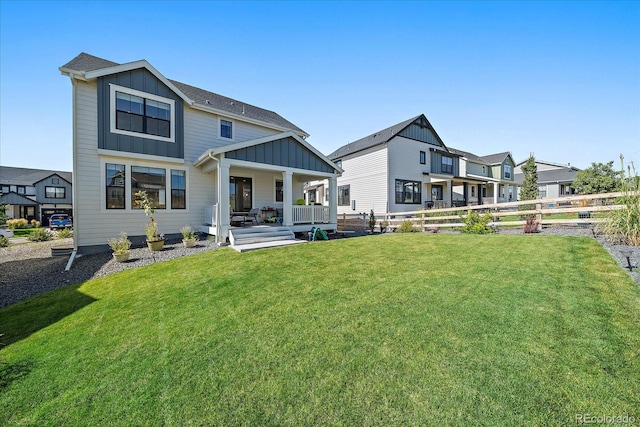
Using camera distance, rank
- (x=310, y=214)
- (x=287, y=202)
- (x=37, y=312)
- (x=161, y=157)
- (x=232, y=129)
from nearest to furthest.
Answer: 1. (x=37, y=312)
2. (x=161, y=157)
3. (x=287, y=202)
4. (x=310, y=214)
5. (x=232, y=129)

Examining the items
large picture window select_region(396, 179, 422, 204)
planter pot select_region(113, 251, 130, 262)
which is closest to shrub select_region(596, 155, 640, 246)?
large picture window select_region(396, 179, 422, 204)

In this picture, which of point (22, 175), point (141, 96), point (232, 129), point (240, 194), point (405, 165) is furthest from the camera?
point (22, 175)

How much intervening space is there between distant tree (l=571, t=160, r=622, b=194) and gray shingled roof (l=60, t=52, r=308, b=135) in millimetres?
27016

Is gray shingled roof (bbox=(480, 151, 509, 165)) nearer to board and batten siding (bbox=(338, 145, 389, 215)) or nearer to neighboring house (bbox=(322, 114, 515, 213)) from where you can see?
neighboring house (bbox=(322, 114, 515, 213))

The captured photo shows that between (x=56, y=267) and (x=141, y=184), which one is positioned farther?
(x=141, y=184)

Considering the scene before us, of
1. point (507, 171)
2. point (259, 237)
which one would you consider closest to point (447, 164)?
point (507, 171)

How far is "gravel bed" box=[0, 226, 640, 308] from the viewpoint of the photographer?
622cm

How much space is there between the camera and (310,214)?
12.5 m

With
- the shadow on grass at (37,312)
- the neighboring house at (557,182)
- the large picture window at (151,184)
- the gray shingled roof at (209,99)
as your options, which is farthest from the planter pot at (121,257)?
the neighboring house at (557,182)

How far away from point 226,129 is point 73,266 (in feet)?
27.3

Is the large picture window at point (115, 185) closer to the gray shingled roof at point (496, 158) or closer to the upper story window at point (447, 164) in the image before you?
the upper story window at point (447, 164)

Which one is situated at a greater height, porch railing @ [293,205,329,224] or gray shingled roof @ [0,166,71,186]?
gray shingled roof @ [0,166,71,186]

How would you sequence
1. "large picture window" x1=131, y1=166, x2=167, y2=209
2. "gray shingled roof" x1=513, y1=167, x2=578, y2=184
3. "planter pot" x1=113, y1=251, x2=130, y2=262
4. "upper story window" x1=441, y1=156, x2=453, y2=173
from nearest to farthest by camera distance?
"planter pot" x1=113, y1=251, x2=130, y2=262 → "large picture window" x1=131, y1=166, x2=167, y2=209 → "upper story window" x1=441, y1=156, x2=453, y2=173 → "gray shingled roof" x1=513, y1=167, x2=578, y2=184

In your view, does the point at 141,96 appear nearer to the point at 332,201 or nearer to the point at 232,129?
the point at 232,129
